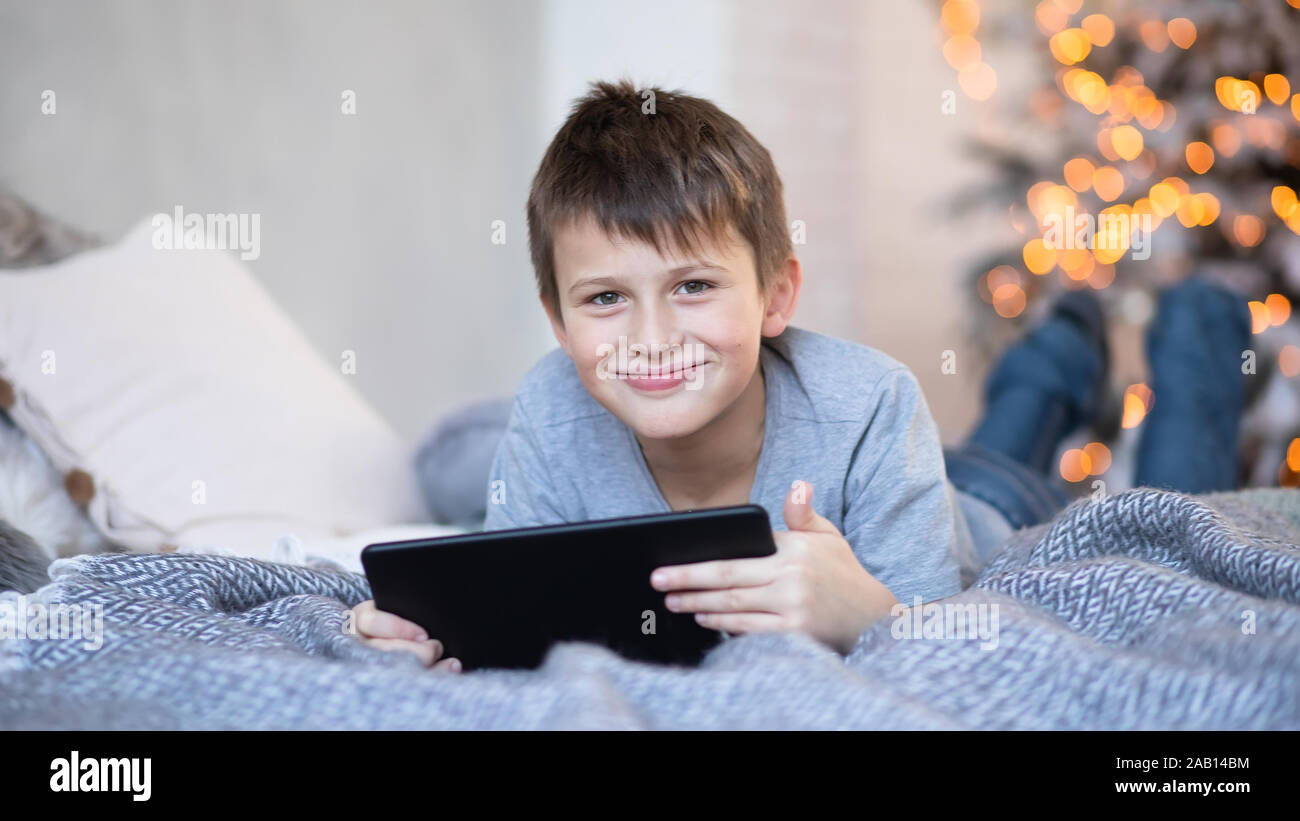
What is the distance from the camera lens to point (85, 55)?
6.25ft

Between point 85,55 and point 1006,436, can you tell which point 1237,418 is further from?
point 85,55

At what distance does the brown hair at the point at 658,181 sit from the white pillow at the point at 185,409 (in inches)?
19.3

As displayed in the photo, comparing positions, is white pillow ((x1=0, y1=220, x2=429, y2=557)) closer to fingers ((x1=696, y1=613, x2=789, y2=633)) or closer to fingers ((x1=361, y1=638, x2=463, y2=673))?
fingers ((x1=361, y1=638, x2=463, y2=673))

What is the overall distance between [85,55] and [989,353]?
219cm

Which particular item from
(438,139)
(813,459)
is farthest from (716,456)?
(438,139)

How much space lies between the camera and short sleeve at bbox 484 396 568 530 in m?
1.16

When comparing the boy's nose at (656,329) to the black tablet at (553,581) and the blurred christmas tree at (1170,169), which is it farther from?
the blurred christmas tree at (1170,169)

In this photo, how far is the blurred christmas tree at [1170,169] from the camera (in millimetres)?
2482

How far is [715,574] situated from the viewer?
2.36 ft

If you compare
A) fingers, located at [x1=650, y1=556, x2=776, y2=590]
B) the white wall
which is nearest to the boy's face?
fingers, located at [x1=650, y1=556, x2=776, y2=590]

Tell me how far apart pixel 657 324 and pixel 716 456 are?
0.23 m

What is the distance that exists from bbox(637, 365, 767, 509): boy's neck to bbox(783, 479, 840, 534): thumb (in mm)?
290
